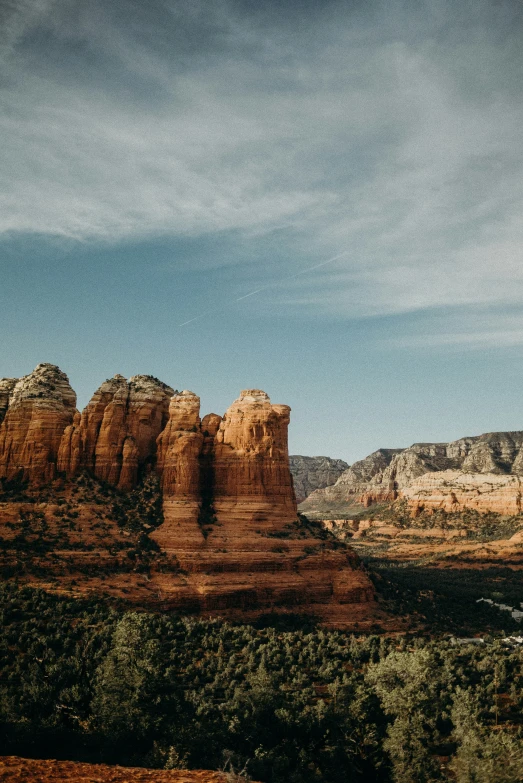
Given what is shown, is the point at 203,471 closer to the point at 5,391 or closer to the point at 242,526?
the point at 242,526

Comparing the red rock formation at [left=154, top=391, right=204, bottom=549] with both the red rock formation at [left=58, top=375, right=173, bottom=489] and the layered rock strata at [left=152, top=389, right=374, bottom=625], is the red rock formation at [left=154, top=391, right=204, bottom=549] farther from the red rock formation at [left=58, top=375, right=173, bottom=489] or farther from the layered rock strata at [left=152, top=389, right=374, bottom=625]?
the red rock formation at [left=58, top=375, right=173, bottom=489]

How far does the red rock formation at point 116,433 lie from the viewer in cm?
6500

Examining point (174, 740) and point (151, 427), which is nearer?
point (174, 740)

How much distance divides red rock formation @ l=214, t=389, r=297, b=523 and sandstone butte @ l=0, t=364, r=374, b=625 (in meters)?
0.12

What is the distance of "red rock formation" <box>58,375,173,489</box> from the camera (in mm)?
65000

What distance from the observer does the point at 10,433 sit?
6512 cm

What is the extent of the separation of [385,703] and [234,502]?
33.0 meters

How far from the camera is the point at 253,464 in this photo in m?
65.2

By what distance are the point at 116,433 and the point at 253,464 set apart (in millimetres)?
16410

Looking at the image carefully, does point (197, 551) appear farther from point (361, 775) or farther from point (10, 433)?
point (361, 775)

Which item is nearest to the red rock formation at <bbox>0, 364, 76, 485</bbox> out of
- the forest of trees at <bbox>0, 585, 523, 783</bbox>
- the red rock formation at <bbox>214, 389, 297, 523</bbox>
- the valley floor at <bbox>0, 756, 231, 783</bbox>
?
the red rock formation at <bbox>214, 389, 297, 523</bbox>

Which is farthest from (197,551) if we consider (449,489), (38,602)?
→ (449,489)

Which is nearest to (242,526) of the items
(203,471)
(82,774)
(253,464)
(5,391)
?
(253,464)

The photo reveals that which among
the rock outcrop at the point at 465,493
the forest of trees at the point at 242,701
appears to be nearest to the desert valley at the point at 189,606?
the forest of trees at the point at 242,701
